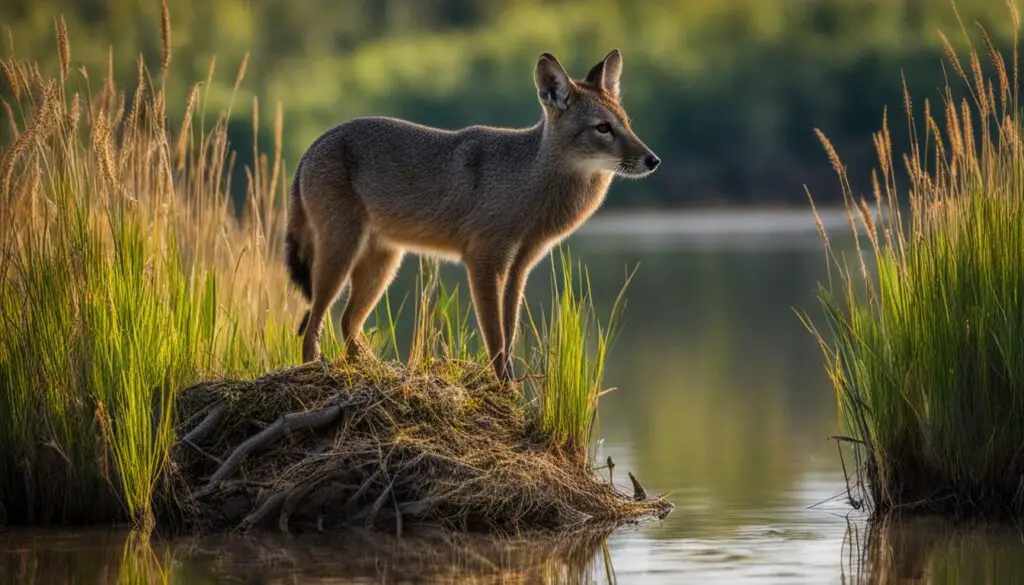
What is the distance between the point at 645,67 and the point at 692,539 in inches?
1727

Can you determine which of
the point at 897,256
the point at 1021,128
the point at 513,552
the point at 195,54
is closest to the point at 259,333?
the point at 513,552

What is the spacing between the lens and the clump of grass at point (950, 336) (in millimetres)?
8414

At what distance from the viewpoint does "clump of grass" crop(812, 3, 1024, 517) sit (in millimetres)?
8414

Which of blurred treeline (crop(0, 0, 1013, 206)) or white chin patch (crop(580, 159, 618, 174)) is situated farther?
blurred treeline (crop(0, 0, 1013, 206))

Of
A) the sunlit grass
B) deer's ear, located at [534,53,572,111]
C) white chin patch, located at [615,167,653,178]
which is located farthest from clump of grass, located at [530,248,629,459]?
deer's ear, located at [534,53,572,111]

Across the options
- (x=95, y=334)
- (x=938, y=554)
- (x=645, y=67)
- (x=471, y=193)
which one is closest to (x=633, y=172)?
(x=471, y=193)

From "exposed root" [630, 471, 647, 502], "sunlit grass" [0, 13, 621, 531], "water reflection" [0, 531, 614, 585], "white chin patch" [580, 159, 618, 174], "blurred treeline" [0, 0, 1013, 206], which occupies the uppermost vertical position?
"white chin patch" [580, 159, 618, 174]

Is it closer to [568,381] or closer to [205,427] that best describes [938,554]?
[568,381]

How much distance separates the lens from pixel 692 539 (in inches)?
329

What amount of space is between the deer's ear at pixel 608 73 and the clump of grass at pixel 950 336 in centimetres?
174

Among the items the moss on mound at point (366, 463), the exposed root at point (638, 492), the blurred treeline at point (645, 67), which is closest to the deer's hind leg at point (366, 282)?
the moss on mound at point (366, 463)

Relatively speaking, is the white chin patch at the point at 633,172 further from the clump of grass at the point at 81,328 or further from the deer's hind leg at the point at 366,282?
the clump of grass at the point at 81,328

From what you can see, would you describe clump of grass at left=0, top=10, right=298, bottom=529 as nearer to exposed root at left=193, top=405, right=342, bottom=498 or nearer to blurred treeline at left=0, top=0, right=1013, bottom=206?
Answer: exposed root at left=193, top=405, right=342, bottom=498

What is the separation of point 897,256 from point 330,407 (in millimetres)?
3104
